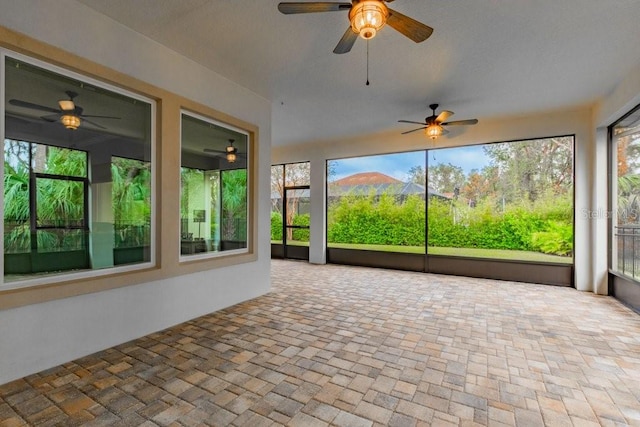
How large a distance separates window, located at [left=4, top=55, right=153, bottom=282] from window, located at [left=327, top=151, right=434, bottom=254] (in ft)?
17.3

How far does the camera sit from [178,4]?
277 cm

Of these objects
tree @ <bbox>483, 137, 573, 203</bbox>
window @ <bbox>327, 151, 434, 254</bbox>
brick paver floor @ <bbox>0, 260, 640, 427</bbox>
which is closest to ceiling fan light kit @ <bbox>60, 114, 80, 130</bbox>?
brick paver floor @ <bbox>0, 260, 640, 427</bbox>

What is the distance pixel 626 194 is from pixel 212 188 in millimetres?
6137

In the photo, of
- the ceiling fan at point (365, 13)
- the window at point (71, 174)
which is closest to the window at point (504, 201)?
the ceiling fan at point (365, 13)

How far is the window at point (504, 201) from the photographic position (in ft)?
18.8

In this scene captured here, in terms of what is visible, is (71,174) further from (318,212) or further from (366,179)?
(366,179)

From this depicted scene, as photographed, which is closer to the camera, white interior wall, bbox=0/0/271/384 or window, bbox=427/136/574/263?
white interior wall, bbox=0/0/271/384

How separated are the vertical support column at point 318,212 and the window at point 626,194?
5.64m

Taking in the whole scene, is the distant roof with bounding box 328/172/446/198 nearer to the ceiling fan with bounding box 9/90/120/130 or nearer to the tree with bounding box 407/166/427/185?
the tree with bounding box 407/166/427/185

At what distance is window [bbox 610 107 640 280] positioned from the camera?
4.30 meters

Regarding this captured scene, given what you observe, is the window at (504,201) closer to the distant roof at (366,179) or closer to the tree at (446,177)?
the tree at (446,177)

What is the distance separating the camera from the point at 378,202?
7.73 meters

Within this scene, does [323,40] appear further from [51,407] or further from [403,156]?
[403,156]

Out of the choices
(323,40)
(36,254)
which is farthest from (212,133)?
(36,254)
